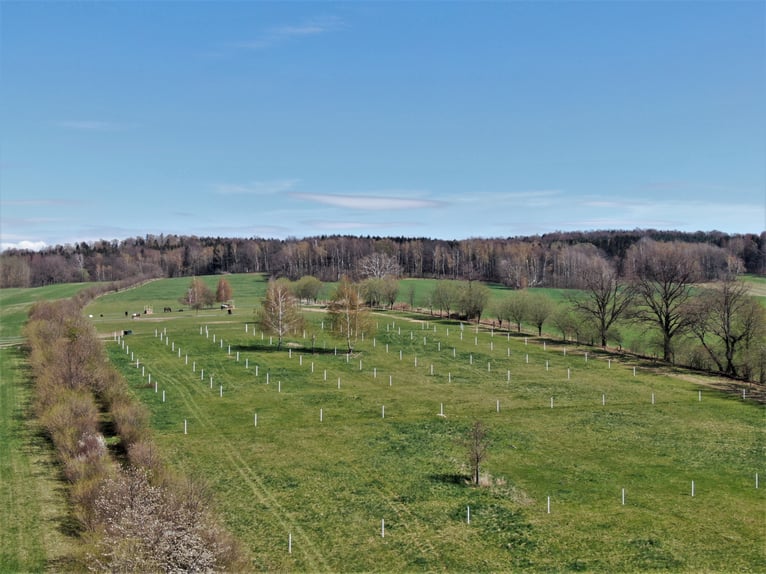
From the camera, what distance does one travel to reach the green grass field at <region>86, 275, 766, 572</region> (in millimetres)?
23906

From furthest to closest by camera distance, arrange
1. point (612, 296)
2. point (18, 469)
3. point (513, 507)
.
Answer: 1. point (612, 296)
2. point (18, 469)
3. point (513, 507)

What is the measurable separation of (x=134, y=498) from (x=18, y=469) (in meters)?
16.6

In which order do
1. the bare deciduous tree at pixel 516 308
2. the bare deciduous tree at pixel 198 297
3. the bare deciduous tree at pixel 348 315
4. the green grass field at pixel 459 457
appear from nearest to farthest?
1. the green grass field at pixel 459 457
2. the bare deciduous tree at pixel 348 315
3. the bare deciduous tree at pixel 516 308
4. the bare deciduous tree at pixel 198 297

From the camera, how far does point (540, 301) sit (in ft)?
291

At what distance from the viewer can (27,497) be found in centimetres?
2845

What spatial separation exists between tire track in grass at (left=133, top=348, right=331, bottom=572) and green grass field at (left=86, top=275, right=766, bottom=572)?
0.35 feet

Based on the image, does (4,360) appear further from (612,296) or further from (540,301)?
(612,296)

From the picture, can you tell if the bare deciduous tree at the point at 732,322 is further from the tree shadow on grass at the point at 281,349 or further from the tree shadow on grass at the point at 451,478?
the tree shadow on grass at the point at 451,478

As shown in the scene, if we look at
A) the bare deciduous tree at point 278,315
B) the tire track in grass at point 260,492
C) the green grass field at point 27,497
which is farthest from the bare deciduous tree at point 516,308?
the green grass field at point 27,497

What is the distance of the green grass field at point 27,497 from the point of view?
22812mm

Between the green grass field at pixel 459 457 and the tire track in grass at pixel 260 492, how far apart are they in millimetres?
107

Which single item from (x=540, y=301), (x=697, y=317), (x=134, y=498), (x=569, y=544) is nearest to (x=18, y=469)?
(x=134, y=498)

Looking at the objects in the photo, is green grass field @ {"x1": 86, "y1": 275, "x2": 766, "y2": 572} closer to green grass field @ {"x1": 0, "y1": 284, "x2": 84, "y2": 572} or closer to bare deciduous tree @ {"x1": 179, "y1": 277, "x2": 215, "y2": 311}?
green grass field @ {"x1": 0, "y1": 284, "x2": 84, "y2": 572}

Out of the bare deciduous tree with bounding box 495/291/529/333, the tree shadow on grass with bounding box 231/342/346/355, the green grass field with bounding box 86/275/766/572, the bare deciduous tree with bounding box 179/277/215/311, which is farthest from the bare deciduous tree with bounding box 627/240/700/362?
the bare deciduous tree with bounding box 179/277/215/311
